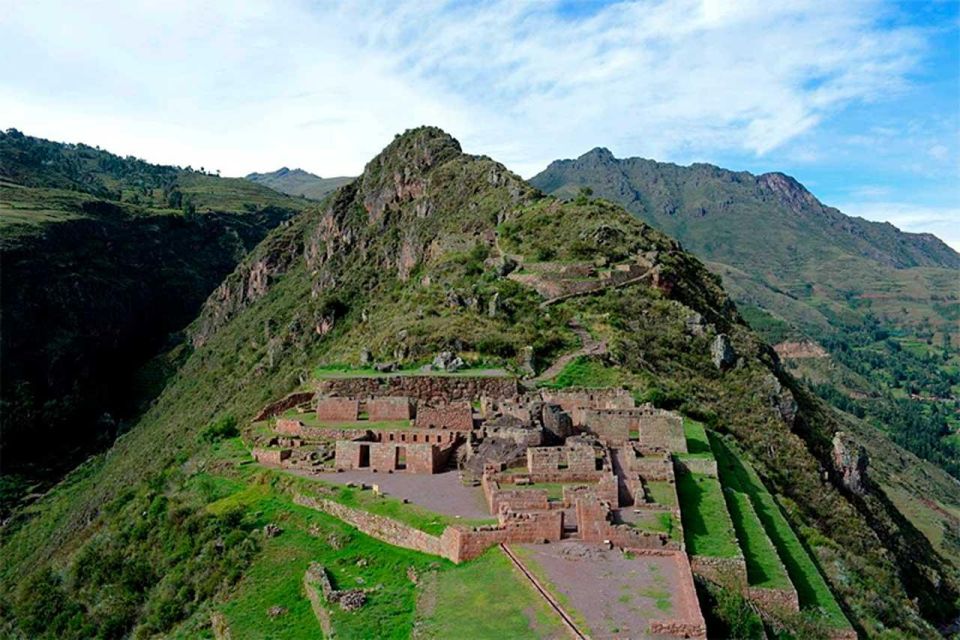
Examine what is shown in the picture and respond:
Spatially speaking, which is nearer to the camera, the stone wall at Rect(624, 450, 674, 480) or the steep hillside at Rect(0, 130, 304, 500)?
the stone wall at Rect(624, 450, 674, 480)

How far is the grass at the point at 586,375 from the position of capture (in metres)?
39.7

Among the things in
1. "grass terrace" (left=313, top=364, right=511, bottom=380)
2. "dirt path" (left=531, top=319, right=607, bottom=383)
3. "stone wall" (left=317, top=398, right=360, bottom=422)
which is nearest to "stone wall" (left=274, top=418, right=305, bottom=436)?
"stone wall" (left=317, top=398, right=360, bottom=422)

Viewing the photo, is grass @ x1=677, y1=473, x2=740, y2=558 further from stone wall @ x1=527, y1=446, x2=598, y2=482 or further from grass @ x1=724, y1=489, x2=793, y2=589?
stone wall @ x1=527, y1=446, x2=598, y2=482

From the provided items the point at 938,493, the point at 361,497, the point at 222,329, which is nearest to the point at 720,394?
the point at 361,497

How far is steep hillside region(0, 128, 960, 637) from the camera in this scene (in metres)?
25.2

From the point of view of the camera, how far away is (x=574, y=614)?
1619cm

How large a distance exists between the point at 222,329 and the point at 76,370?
82.2 feet

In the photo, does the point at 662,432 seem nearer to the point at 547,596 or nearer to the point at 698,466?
the point at 698,466

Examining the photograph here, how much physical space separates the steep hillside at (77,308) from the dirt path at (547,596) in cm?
9718

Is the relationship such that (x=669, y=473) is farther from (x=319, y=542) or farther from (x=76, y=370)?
(x=76, y=370)

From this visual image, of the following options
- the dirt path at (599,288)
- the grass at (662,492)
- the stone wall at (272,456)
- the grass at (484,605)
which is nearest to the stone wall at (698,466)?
the grass at (662,492)

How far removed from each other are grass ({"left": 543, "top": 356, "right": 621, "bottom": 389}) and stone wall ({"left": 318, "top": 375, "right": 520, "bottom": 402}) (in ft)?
10.2

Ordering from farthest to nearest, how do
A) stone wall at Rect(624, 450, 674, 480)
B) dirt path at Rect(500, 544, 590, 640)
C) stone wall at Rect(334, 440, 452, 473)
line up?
stone wall at Rect(334, 440, 452, 473) < stone wall at Rect(624, 450, 674, 480) < dirt path at Rect(500, 544, 590, 640)

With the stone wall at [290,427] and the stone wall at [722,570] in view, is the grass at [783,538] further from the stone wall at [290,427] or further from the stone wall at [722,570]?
the stone wall at [290,427]
